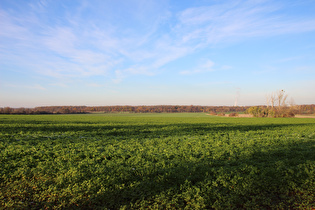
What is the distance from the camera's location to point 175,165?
9945mm

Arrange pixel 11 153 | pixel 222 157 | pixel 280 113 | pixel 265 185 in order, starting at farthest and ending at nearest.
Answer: pixel 280 113, pixel 11 153, pixel 222 157, pixel 265 185

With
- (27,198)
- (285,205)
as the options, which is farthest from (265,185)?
(27,198)

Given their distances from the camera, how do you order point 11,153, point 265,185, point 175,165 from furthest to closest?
point 11,153 → point 175,165 → point 265,185

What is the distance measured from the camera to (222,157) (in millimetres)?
11516

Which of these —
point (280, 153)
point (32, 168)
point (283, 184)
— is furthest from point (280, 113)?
point (32, 168)

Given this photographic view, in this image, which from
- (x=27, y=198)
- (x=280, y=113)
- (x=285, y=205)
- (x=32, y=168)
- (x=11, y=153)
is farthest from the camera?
(x=280, y=113)

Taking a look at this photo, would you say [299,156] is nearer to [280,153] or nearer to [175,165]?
[280,153]

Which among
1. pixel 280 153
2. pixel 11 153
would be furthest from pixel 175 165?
pixel 11 153

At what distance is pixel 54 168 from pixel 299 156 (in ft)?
44.5

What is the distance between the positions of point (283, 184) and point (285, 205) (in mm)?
1852

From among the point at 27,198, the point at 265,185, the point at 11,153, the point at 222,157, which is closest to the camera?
the point at 27,198

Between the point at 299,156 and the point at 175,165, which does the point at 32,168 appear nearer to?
the point at 175,165

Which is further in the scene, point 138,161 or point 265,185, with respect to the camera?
point 138,161

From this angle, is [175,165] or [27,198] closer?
[27,198]
